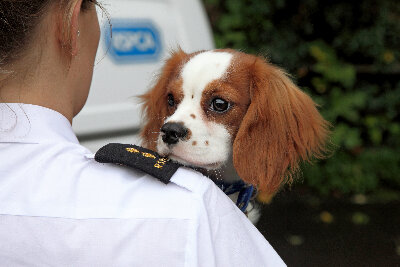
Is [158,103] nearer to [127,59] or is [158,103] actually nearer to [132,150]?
[127,59]

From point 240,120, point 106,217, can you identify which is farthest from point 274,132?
point 106,217

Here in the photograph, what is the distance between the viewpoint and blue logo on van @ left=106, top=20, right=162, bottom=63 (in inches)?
87.7

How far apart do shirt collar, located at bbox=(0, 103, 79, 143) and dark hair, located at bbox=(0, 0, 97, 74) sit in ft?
0.32

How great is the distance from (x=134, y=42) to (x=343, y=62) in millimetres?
3470

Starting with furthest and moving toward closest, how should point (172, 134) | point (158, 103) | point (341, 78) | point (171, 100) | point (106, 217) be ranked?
point (341, 78), point (158, 103), point (171, 100), point (172, 134), point (106, 217)

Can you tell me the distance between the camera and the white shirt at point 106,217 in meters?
1.04

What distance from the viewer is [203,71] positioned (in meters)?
1.86

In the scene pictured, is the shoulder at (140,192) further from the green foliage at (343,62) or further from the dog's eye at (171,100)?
the green foliage at (343,62)

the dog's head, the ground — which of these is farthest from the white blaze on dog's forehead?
the ground

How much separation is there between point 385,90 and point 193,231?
4.68 meters

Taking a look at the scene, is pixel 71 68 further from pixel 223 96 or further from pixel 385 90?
pixel 385 90

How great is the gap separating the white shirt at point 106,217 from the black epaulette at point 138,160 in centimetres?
2

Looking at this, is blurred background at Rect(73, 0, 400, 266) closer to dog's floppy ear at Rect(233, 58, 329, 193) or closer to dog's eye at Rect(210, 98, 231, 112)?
dog's floppy ear at Rect(233, 58, 329, 193)

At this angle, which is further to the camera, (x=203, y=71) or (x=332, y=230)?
(x=332, y=230)
